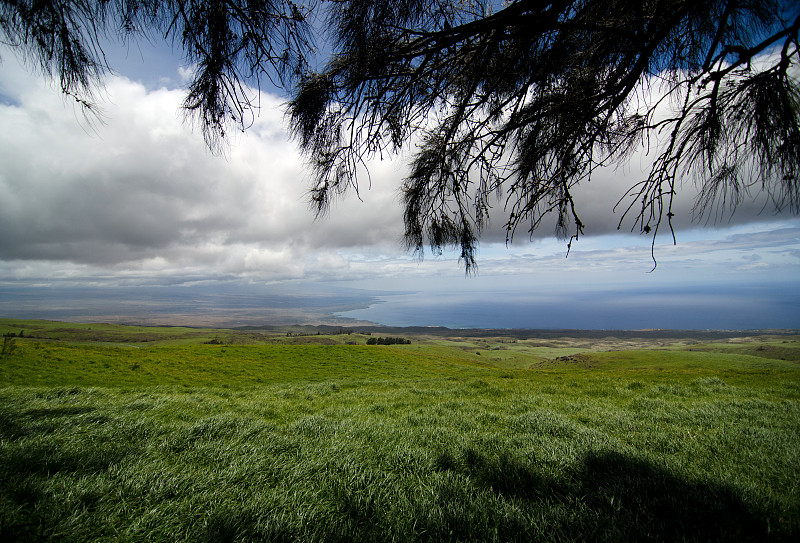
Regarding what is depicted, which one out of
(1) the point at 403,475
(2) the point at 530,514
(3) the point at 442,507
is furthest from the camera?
(1) the point at 403,475

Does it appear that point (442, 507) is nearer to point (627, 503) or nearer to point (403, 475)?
point (403, 475)

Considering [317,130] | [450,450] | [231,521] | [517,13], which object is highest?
[517,13]

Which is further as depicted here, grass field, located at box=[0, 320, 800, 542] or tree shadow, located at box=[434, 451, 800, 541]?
grass field, located at box=[0, 320, 800, 542]

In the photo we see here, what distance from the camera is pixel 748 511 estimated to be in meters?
1.92

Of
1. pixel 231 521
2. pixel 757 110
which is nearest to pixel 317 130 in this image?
pixel 231 521

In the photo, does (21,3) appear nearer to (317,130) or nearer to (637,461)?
(317,130)

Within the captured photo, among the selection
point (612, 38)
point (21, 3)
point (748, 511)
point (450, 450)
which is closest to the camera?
point (21, 3)

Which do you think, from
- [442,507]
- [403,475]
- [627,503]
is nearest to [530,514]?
[442,507]

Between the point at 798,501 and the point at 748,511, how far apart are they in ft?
1.41

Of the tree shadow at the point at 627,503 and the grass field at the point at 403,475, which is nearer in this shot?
the tree shadow at the point at 627,503

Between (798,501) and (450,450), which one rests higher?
(798,501)

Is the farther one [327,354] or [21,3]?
[327,354]

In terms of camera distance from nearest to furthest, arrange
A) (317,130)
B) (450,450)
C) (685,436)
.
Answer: (317,130)
(450,450)
(685,436)

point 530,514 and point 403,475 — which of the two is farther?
point 403,475
